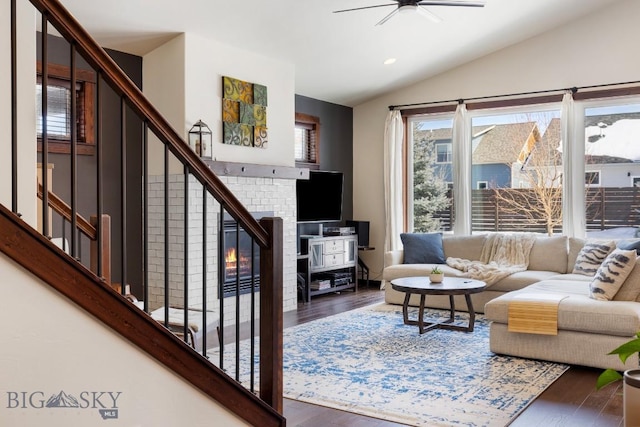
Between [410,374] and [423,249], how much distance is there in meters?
3.26

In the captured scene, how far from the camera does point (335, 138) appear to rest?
8617 millimetres

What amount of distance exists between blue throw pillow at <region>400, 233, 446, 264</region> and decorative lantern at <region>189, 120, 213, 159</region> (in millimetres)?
2849

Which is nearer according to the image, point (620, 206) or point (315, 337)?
point (315, 337)

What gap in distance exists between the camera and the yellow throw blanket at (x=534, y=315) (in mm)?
4430

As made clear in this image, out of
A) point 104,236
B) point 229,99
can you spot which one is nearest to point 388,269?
point 229,99

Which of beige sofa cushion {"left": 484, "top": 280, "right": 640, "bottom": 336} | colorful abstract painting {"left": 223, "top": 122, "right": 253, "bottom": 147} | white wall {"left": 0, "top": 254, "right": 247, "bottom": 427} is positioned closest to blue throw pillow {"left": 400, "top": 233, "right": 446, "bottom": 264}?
colorful abstract painting {"left": 223, "top": 122, "right": 253, "bottom": 147}

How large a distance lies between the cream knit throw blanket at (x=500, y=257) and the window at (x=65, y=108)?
4.12m

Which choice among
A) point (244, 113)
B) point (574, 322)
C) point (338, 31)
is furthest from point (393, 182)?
point (574, 322)

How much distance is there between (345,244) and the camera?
7980 mm

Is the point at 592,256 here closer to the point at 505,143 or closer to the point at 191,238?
the point at 505,143

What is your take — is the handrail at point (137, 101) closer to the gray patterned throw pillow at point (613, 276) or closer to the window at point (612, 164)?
the gray patterned throw pillow at point (613, 276)

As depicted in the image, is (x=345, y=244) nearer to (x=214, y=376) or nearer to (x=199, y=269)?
(x=199, y=269)

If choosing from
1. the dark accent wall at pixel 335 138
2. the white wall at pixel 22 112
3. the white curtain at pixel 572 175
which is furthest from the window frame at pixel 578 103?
the white wall at pixel 22 112

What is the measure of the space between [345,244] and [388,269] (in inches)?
39.9
